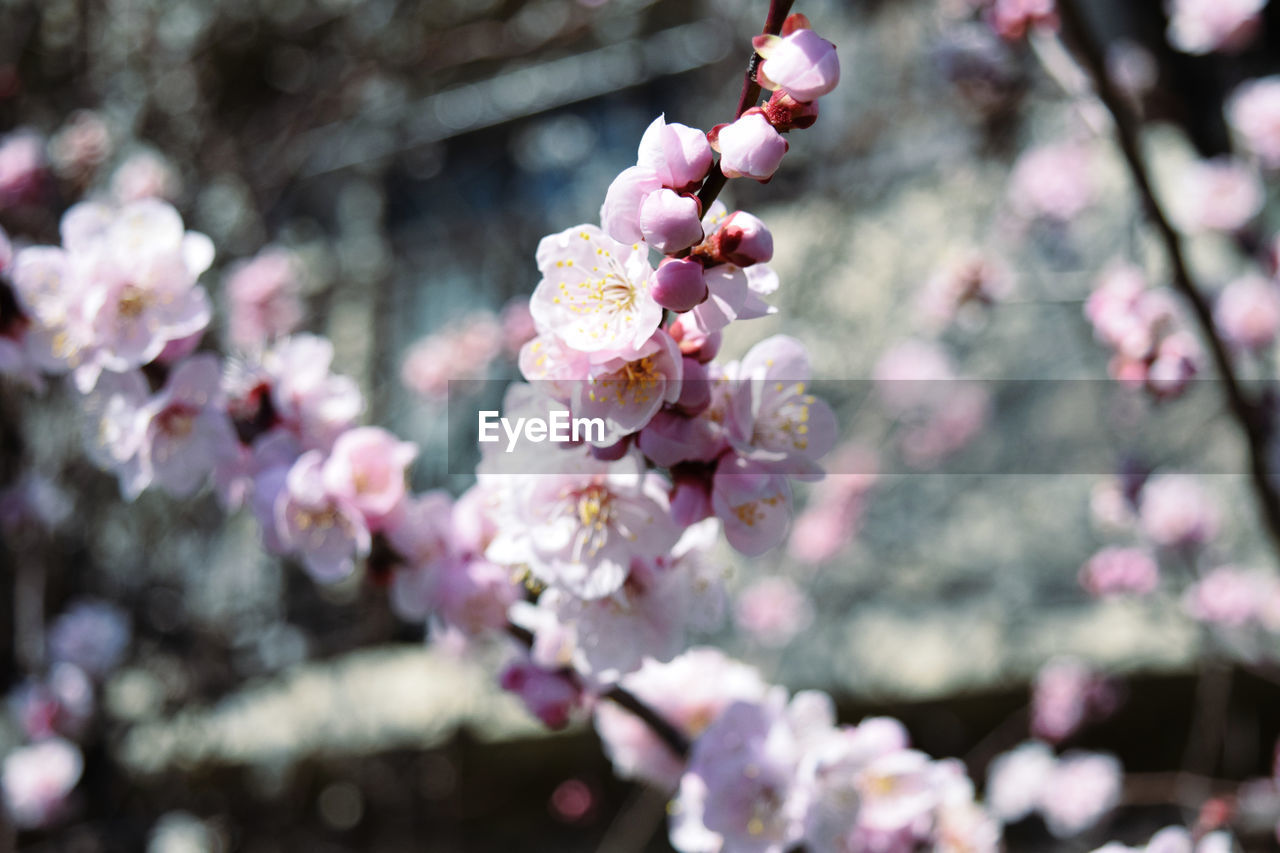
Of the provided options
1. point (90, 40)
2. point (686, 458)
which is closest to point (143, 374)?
point (686, 458)

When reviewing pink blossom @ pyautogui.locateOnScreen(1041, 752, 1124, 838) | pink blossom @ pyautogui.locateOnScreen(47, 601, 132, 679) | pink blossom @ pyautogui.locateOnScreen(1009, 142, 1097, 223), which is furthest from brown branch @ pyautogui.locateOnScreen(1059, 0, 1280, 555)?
pink blossom @ pyautogui.locateOnScreen(47, 601, 132, 679)

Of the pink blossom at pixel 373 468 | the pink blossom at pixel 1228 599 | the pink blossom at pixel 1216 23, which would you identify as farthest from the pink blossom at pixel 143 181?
the pink blossom at pixel 1228 599

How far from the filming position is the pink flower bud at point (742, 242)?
59 cm

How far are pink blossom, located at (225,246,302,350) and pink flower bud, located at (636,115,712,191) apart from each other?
2423 mm

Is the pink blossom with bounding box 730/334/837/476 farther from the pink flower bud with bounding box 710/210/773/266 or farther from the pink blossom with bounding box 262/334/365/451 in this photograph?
the pink blossom with bounding box 262/334/365/451

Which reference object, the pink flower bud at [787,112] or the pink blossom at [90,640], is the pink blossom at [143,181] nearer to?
the pink blossom at [90,640]

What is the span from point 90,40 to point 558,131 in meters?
1.83

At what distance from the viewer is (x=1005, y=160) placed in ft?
10.2

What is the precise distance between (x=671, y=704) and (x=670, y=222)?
0.64 metres

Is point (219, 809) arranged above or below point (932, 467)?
below

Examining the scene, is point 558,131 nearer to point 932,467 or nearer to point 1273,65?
point 932,467

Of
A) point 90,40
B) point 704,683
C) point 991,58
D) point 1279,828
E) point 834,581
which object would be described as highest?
point 90,40

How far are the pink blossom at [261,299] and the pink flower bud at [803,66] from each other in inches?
97.9

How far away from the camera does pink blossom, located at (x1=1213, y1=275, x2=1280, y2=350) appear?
1993mm
